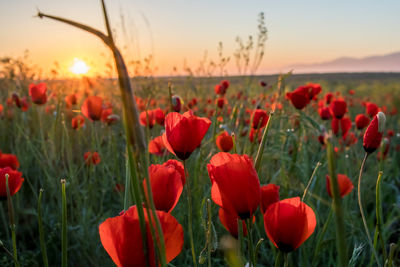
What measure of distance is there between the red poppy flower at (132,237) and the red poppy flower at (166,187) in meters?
0.13

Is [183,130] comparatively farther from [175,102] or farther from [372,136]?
[372,136]

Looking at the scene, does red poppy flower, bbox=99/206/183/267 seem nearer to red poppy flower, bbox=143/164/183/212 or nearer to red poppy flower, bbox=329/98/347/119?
red poppy flower, bbox=143/164/183/212

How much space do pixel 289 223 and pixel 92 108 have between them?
1.39m

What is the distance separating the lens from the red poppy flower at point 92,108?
1616 millimetres

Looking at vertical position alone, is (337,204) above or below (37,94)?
below

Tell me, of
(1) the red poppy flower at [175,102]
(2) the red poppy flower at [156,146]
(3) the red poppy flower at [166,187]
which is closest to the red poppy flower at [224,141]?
(1) the red poppy flower at [175,102]

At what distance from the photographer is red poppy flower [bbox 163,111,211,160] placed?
65cm

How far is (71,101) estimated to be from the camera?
7.73ft

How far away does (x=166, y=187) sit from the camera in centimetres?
53

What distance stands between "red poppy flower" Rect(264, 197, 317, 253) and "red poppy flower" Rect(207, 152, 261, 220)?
0.04 metres

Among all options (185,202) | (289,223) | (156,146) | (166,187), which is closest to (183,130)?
(166,187)

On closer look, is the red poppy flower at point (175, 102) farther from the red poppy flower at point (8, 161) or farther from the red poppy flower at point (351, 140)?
the red poppy flower at point (351, 140)

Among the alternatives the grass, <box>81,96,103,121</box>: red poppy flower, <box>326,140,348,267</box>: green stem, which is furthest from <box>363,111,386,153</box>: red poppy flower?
<box>81,96,103,121</box>: red poppy flower

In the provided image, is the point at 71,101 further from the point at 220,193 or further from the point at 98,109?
the point at 220,193
